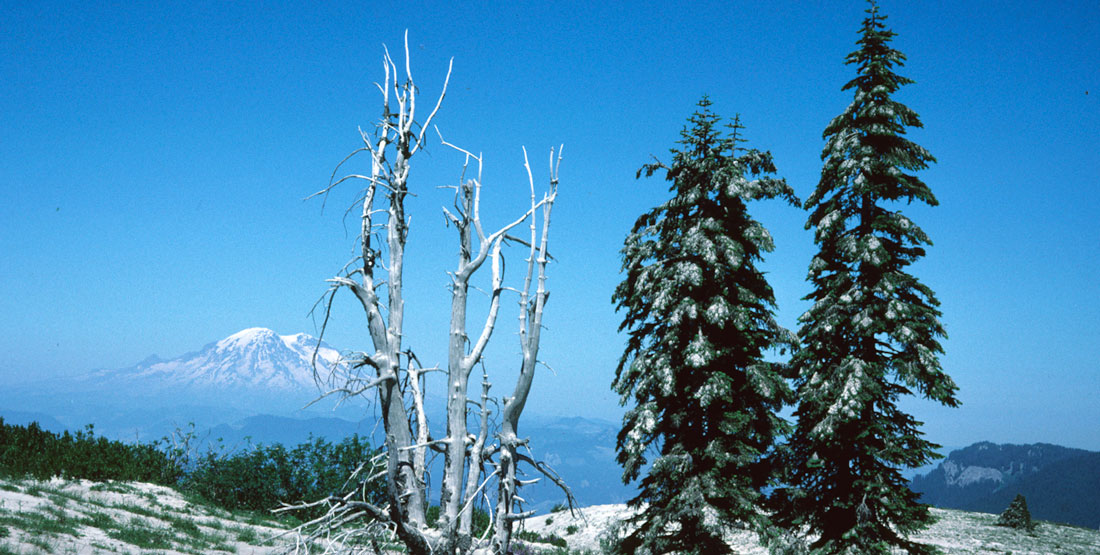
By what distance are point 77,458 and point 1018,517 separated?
36338mm

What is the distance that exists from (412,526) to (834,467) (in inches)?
578

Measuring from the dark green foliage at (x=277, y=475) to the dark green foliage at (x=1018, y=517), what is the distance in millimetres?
27631

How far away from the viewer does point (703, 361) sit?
53.5 ft

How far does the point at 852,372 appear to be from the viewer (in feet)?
55.5

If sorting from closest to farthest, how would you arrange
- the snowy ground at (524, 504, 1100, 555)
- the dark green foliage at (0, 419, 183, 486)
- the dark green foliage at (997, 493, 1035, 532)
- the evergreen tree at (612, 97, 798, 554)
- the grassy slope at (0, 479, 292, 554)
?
the grassy slope at (0, 479, 292, 554) → the evergreen tree at (612, 97, 798, 554) → the dark green foliage at (0, 419, 183, 486) → the snowy ground at (524, 504, 1100, 555) → the dark green foliage at (997, 493, 1035, 532)

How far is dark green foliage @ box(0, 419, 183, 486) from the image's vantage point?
19109 millimetres

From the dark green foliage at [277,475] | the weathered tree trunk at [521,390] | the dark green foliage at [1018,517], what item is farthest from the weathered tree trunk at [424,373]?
the dark green foliage at [1018,517]

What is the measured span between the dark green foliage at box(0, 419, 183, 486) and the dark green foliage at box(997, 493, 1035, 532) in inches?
1349

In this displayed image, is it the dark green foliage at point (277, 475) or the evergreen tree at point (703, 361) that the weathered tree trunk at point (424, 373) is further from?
the dark green foliage at point (277, 475)

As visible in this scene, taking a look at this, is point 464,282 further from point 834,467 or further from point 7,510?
point 834,467

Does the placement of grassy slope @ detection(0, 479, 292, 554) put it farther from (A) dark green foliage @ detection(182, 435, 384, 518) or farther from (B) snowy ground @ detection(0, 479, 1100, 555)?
(A) dark green foliage @ detection(182, 435, 384, 518)

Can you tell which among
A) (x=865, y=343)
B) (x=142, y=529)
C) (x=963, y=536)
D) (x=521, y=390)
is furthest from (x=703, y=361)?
(x=963, y=536)

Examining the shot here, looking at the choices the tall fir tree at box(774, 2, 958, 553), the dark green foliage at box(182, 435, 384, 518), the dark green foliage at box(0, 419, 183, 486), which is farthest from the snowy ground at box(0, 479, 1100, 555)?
the tall fir tree at box(774, 2, 958, 553)

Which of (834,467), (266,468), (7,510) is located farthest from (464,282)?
(266,468)
